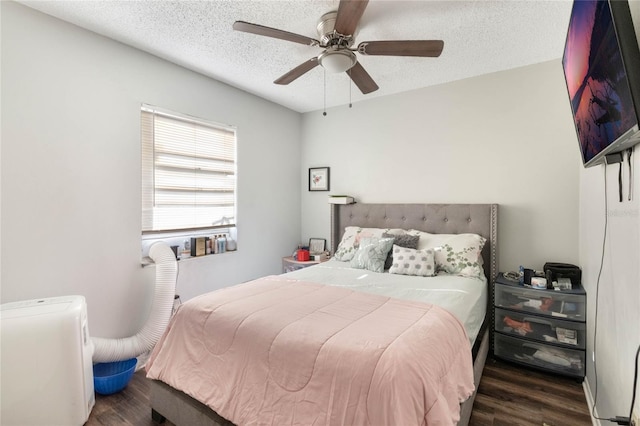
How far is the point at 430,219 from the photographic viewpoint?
10.5 ft

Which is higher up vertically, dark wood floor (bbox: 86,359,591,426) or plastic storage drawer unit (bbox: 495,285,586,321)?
plastic storage drawer unit (bbox: 495,285,586,321)

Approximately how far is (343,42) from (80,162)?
82.5 inches

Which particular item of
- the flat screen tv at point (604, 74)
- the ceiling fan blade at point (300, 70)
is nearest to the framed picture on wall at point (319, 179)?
the ceiling fan blade at point (300, 70)

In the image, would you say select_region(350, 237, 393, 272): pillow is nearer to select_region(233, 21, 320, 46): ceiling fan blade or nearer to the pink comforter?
the pink comforter

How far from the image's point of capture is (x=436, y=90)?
3252 millimetres

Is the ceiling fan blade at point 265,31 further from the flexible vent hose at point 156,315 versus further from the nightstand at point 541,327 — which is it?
the nightstand at point 541,327

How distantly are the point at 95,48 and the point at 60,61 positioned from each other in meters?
0.28

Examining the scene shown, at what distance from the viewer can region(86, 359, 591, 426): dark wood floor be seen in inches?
74.5

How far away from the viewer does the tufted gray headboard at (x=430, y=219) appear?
289 centimetres

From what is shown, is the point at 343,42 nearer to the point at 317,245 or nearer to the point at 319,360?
the point at 319,360

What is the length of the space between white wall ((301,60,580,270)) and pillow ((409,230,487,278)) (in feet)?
1.36

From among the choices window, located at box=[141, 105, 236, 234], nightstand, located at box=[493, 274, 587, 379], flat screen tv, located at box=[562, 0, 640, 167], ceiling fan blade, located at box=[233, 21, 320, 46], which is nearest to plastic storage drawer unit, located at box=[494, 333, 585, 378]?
nightstand, located at box=[493, 274, 587, 379]

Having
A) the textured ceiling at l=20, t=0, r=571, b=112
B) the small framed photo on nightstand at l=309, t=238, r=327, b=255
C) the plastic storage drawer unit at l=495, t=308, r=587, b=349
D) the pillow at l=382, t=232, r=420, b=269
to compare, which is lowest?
the plastic storage drawer unit at l=495, t=308, r=587, b=349

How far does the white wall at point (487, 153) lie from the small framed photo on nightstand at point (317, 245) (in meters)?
0.78
